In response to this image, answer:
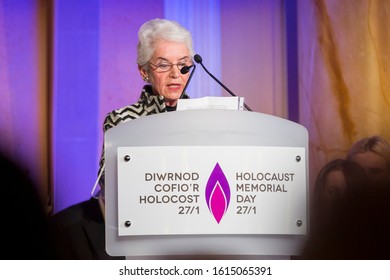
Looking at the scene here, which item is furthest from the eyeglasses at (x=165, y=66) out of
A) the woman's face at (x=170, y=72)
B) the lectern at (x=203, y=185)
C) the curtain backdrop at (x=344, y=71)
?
the lectern at (x=203, y=185)

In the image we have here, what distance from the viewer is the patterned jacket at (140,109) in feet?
7.06

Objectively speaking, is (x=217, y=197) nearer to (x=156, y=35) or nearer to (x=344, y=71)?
A: (x=156, y=35)

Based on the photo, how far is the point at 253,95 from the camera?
234cm

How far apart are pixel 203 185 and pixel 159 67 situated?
65 cm

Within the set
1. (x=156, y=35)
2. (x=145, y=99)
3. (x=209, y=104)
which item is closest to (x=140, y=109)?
(x=145, y=99)

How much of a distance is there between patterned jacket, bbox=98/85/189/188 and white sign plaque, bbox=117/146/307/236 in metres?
0.49

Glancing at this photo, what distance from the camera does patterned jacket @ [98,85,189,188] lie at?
215cm

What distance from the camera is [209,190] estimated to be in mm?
1628

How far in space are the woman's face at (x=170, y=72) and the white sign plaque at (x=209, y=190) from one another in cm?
51

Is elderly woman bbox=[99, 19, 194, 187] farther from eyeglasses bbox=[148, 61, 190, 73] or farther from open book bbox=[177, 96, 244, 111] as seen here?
open book bbox=[177, 96, 244, 111]

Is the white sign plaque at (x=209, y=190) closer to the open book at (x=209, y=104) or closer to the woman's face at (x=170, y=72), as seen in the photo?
the open book at (x=209, y=104)
